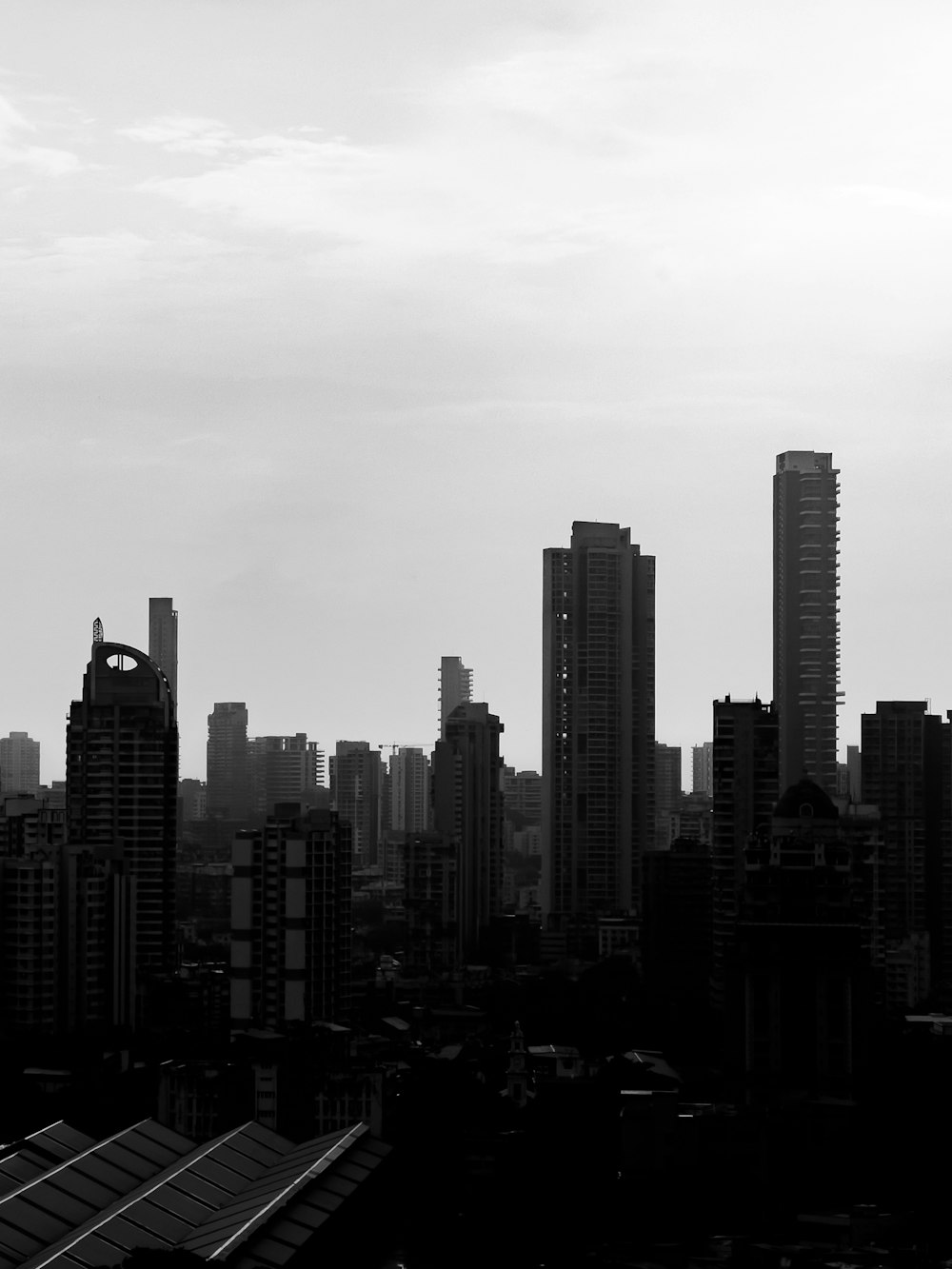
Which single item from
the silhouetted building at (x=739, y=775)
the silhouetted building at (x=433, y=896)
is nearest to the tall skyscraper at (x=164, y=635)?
the silhouetted building at (x=433, y=896)

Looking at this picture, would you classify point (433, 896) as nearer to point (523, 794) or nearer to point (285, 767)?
point (285, 767)

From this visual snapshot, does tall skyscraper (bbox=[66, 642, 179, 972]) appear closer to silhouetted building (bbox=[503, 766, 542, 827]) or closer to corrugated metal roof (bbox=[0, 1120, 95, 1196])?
corrugated metal roof (bbox=[0, 1120, 95, 1196])

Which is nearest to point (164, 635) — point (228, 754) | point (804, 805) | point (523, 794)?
point (228, 754)

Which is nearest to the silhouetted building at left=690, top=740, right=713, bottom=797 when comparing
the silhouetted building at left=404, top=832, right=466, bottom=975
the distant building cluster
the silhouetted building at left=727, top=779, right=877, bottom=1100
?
the distant building cluster

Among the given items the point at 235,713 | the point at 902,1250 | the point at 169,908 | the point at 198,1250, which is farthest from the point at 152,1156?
the point at 235,713

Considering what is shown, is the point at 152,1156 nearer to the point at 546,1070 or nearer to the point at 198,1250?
the point at 198,1250
